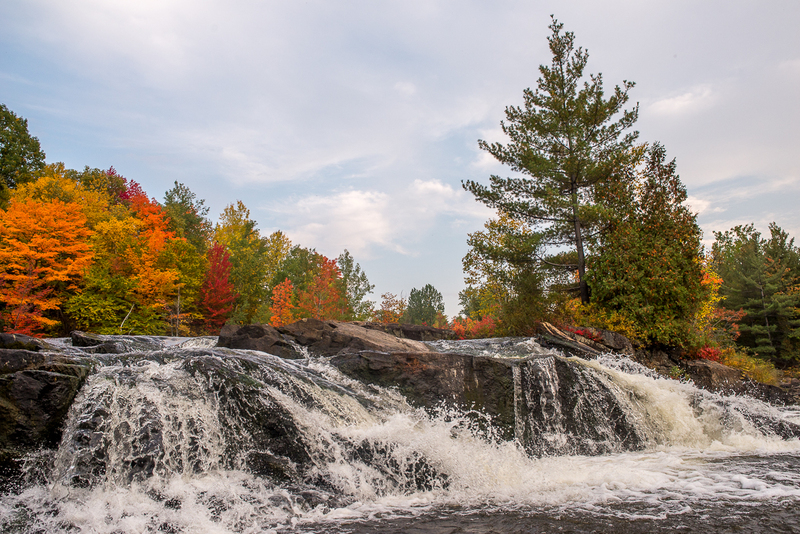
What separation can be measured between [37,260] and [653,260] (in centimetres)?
2094

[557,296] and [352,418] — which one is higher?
[557,296]

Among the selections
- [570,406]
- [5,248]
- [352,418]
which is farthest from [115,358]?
[5,248]

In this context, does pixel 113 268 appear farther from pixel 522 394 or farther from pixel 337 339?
pixel 522 394

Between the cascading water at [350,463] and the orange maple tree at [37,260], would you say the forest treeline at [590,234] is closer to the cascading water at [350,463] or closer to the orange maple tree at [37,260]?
the cascading water at [350,463]

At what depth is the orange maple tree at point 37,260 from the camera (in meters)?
14.1

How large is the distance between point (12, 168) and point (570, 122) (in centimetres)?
2976

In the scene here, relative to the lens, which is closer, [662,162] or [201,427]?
[201,427]

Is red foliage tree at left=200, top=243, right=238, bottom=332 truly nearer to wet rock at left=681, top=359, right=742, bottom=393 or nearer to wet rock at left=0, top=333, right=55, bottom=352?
wet rock at left=0, top=333, right=55, bottom=352

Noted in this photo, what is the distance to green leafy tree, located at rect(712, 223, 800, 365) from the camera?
80.7 feet

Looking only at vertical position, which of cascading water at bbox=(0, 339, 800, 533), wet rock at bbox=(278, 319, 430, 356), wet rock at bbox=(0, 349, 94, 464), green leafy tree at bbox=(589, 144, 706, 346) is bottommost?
cascading water at bbox=(0, 339, 800, 533)

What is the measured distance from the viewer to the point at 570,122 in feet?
52.1

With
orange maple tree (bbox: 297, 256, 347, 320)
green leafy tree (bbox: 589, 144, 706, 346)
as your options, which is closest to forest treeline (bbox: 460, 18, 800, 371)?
green leafy tree (bbox: 589, 144, 706, 346)

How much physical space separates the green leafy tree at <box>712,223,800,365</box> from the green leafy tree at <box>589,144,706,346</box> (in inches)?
514

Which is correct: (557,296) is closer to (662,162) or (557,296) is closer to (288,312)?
(662,162)
